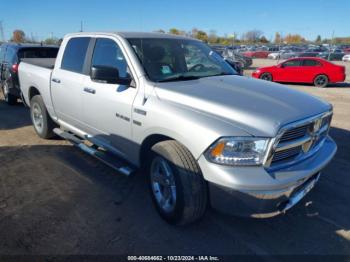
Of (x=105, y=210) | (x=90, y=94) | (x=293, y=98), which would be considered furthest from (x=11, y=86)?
(x=293, y=98)

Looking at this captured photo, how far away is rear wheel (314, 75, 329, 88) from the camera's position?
620 inches

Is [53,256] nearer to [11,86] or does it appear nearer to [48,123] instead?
[48,123]

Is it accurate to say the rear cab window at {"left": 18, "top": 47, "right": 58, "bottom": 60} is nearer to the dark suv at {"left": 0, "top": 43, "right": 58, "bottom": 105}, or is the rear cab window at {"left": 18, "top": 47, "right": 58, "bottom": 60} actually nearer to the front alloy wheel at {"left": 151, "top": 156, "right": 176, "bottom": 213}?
the dark suv at {"left": 0, "top": 43, "right": 58, "bottom": 105}

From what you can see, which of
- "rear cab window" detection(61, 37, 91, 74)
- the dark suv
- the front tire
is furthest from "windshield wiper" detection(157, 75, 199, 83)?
the dark suv

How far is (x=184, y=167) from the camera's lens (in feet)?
9.14

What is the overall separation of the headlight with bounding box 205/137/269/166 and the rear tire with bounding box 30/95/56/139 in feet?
13.0

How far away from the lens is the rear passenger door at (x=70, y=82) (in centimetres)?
434

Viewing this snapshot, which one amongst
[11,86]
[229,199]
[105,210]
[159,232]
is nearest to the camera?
[229,199]

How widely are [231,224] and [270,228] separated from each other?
1.33 feet

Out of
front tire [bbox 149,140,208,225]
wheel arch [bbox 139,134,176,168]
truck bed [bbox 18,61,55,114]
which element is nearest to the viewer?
front tire [bbox 149,140,208,225]

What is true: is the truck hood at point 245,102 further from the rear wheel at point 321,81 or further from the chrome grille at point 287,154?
→ the rear wheel at point 321,81

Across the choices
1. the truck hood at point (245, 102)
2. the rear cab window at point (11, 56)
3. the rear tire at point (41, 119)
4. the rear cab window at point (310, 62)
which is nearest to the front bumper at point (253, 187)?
the truck hood at point (245, 102)

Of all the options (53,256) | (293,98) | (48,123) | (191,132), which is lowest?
(53,256)

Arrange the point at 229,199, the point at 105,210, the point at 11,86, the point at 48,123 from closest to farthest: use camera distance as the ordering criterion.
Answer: the point at 229,199, the point at 105,210, the point at 48,123, the point at 11,86
